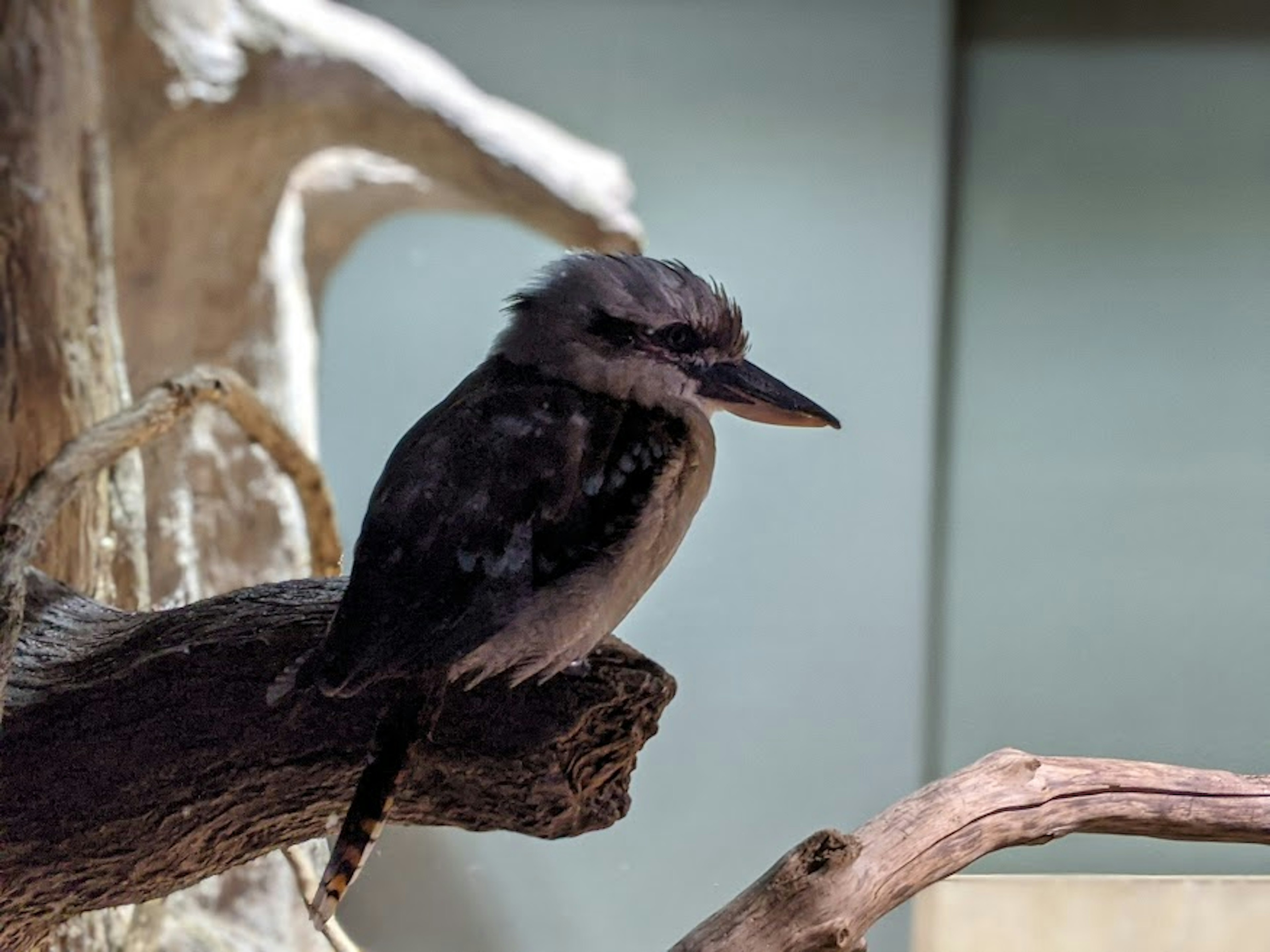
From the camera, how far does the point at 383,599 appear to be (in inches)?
30.1

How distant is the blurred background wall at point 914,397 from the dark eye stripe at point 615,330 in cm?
84

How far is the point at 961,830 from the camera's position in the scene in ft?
3.13

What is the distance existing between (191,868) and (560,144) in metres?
1.30

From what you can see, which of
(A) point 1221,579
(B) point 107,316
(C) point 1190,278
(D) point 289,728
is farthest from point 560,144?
(D) point 289,728

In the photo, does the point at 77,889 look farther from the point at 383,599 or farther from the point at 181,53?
the point at 181,53

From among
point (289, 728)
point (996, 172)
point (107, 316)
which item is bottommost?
point (289, 728)

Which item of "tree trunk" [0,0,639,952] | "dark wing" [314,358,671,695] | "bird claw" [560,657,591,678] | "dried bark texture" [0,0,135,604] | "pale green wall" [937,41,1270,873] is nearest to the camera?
"dark wing" [314,358,671,695]

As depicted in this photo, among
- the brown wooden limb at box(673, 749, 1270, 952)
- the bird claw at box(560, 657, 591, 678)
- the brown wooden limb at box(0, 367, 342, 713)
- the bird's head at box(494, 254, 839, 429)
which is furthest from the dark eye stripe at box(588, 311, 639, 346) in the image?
the brown wooden limb at box(0, 367, 342, 713)

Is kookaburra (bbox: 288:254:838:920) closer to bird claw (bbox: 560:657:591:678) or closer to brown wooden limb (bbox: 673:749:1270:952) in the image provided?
bird claw (bbox: 560:657:591:678)

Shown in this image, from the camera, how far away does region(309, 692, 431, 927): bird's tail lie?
0.77 meters

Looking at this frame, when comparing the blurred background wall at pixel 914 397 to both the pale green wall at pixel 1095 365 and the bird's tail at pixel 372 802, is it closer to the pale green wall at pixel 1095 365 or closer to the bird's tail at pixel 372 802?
the pale green wall at pixel 1095 365

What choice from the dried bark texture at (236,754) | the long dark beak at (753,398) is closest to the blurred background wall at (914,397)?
the dried bark texture at (236,754)

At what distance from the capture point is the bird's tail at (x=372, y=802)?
30.5 inches

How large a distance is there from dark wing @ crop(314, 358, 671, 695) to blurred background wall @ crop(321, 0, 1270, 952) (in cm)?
89
